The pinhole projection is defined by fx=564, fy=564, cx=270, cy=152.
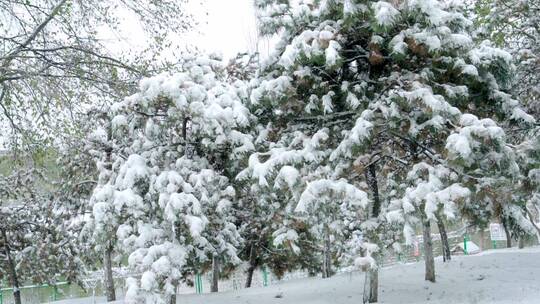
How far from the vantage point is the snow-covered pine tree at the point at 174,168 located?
24.8 feet

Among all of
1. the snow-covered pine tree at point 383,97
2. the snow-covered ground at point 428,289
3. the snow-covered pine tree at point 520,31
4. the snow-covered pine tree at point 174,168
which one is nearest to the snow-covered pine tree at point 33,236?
the snow-covered ground at point 428,289

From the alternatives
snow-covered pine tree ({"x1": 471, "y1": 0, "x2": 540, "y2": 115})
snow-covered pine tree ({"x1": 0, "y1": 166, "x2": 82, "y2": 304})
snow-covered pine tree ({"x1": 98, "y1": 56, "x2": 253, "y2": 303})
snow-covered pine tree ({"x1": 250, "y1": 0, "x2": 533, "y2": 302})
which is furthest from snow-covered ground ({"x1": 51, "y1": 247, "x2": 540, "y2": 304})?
snow-covered pine tree ({"x1": 0, "y1": 166, "x2": 82, "y2": 304})

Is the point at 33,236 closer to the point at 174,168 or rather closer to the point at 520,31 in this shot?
the point at 174,168

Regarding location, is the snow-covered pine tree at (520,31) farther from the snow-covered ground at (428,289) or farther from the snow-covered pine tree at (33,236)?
the snow-covered pine tree at (33,236)

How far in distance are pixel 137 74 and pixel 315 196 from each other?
3731mm

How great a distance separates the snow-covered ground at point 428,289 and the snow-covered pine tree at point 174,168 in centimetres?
272

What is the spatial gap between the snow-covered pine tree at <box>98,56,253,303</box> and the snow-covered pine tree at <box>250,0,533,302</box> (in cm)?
73

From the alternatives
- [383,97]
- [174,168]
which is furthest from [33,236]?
[383,97]

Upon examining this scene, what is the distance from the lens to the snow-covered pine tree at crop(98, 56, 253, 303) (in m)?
7.56

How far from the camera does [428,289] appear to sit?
1061 centimetres

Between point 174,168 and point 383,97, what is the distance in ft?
10.6

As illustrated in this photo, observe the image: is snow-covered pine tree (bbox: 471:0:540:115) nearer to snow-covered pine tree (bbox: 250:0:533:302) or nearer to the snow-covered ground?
snow-covered pine tree (bbox: 250:0:533:302)

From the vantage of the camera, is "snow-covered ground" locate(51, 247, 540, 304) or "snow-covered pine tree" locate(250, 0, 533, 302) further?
"snow-covered ground" locate(51, 247, 540, 304)

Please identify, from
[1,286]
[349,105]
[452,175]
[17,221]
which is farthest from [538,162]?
[1,286]
